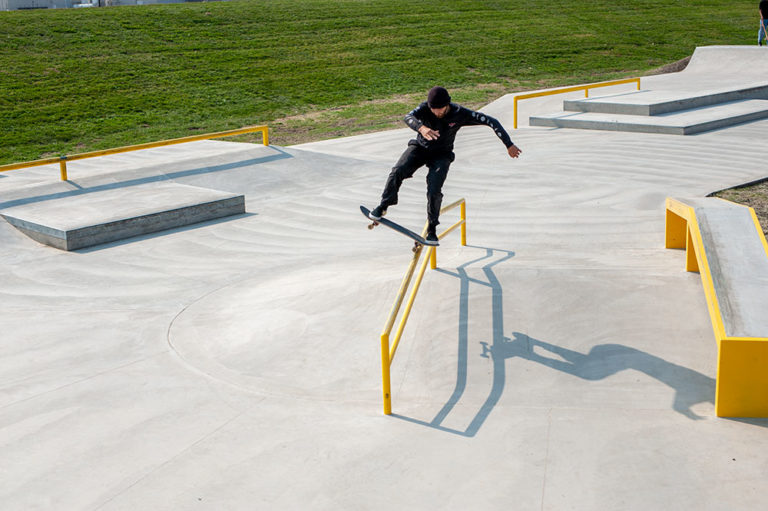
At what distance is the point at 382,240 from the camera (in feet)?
38.7

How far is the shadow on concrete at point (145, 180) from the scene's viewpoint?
13.6 meters

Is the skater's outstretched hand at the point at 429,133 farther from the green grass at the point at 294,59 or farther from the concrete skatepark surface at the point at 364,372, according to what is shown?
the green grass at the point at 294,59

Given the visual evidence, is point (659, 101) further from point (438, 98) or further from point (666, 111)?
point (438, 98)

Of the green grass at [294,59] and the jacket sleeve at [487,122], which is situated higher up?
the green grass at [294,59]

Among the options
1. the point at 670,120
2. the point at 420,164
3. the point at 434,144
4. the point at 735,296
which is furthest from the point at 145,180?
the point at 670,120

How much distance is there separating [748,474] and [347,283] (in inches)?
188

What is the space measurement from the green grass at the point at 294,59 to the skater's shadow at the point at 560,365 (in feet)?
48.9

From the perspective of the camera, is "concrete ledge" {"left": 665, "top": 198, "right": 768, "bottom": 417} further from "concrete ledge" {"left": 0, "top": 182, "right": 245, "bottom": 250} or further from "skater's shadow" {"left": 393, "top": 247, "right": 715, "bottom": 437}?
"concrete ledge" {"left": 0, "top": 182, "right": 245, "bottom": 250}

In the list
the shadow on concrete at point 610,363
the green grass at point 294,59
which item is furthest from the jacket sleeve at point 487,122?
the green grass at point 294,59

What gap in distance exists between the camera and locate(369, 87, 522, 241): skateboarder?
7.35 metres

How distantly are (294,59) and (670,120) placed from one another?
15.9 metres

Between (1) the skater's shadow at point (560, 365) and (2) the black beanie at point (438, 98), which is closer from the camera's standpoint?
(1) the skater's shadow at point (560, 365)

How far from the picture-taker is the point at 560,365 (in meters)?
6.88

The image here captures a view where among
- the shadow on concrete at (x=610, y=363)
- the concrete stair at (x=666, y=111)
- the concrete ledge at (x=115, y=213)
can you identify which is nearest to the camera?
the shadow on concrete at (x=610, y=363)
